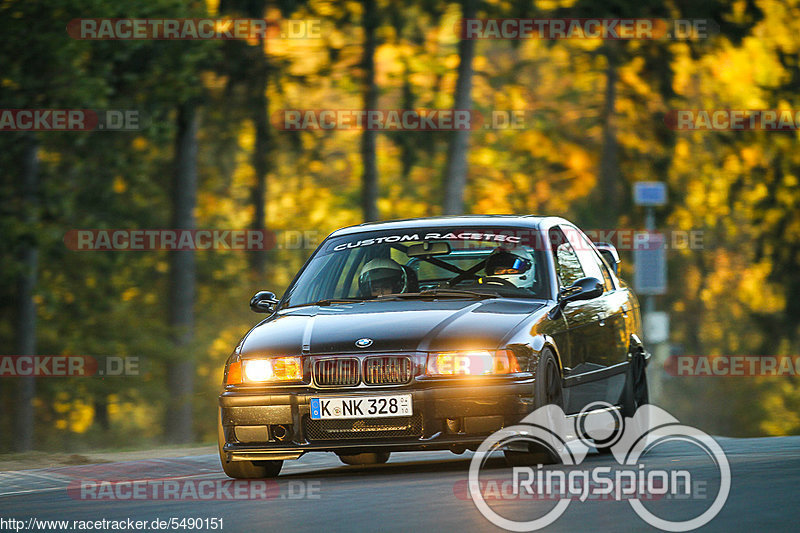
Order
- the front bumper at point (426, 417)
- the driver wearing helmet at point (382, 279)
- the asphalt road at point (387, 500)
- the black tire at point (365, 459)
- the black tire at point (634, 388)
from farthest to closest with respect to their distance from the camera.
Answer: the black tire at point (634, 388) < the black tire at point (365, 459) < the driver wearing helmet at point (382, 279) < the front bumper at point (426, 417) < the asphalt road at point (387, 500)

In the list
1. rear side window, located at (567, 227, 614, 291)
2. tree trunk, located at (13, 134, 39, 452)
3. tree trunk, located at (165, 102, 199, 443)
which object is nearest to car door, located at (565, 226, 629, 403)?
rear side window, located at (567, 227, 614, 291)

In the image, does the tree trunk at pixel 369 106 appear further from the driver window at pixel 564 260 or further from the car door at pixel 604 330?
the driver window at pixel 564 260

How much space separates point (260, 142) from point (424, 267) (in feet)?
77.8

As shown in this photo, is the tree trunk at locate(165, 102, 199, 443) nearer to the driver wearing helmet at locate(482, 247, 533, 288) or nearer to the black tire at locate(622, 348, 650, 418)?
the black tire at locate(622, 348, 650, 418)

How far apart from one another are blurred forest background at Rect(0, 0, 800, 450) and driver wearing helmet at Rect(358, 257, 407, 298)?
13.7m

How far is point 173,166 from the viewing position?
3114cm

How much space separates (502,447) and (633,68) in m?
27.4

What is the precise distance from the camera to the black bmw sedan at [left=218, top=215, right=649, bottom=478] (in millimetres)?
9633

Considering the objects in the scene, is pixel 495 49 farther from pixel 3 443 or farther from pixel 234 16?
pixel 3 443

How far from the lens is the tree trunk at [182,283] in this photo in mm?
29781

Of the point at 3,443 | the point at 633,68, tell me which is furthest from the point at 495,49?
the point at 3,443

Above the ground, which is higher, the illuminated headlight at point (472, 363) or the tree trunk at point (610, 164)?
the tree trunk at point (610, 164)

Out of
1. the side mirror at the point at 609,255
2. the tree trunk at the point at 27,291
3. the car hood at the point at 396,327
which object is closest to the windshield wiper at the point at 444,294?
the car hood at the point at 396,327

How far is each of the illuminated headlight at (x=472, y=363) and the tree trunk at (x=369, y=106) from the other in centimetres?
2317
